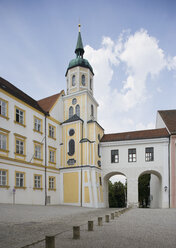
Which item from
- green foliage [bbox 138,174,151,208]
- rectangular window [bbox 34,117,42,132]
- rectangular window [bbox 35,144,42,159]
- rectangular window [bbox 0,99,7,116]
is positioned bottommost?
green foliage [bbox 138,174,151,208]

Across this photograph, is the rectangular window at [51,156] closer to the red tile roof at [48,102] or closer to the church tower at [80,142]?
the church tower at [80,142]

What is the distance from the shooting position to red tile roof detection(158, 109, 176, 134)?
31.7 meters

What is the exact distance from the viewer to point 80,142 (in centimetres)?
3198

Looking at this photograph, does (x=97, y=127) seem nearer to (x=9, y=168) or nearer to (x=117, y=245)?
(x=9, y=168)

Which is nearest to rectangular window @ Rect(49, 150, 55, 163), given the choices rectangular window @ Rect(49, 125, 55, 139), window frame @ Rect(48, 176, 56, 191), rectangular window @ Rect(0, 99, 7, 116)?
rectangular window @ Rect(49, 125, 55, 139)

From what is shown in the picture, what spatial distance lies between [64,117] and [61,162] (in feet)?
20.0

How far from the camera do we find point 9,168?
76.8 feet

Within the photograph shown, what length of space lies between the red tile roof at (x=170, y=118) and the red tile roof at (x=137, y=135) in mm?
723

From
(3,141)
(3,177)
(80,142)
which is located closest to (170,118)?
(80,142)

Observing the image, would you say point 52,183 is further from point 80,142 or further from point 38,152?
point 80,142

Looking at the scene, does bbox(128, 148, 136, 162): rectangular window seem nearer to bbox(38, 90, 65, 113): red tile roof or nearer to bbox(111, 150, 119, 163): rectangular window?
bbox(111, 150, 119, 163): rectangular window

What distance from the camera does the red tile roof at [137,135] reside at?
31966 mm

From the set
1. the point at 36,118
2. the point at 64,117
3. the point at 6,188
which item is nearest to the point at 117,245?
the point at 6,188

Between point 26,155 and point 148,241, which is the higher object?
point 26,155
